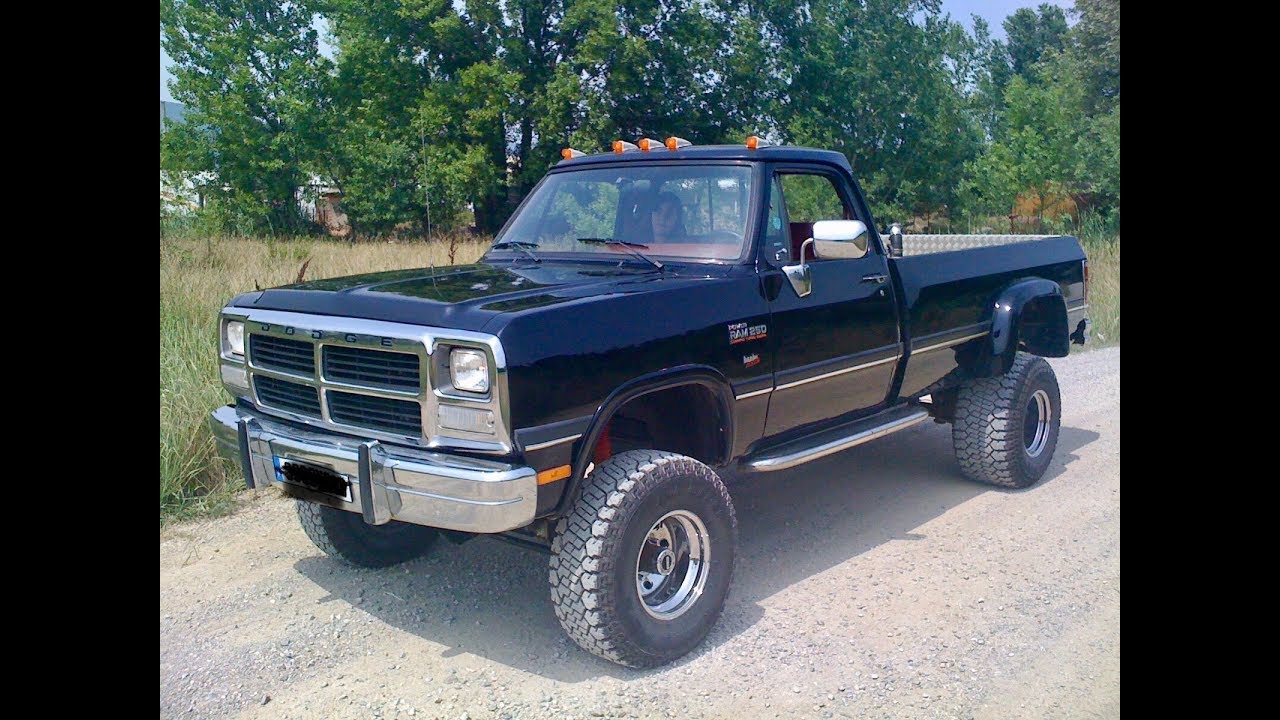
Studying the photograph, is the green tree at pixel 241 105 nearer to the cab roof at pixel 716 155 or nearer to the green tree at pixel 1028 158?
the green tree at pixel 1028 158

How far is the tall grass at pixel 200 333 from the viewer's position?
572cm

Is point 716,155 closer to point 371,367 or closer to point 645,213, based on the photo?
point 645,213

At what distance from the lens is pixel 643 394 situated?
152 inches

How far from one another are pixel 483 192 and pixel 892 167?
1053 centimetres

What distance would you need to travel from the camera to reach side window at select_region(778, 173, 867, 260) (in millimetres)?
5156

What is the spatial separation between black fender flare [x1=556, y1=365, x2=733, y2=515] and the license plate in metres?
0.81

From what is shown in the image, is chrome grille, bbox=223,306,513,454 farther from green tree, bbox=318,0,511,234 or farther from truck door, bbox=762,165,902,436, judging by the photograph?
green tree, bbox=318,0,511,234

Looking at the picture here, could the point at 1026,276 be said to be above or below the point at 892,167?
below

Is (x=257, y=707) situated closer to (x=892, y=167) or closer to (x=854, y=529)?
(x=854, y=529)

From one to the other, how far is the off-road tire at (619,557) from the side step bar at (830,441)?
2.12 ft

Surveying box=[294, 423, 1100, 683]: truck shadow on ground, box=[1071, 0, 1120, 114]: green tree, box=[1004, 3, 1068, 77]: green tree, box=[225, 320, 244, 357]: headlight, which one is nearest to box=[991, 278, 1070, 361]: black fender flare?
Result: box=[294, 423, 1100, 683]: truck shadow on ground
